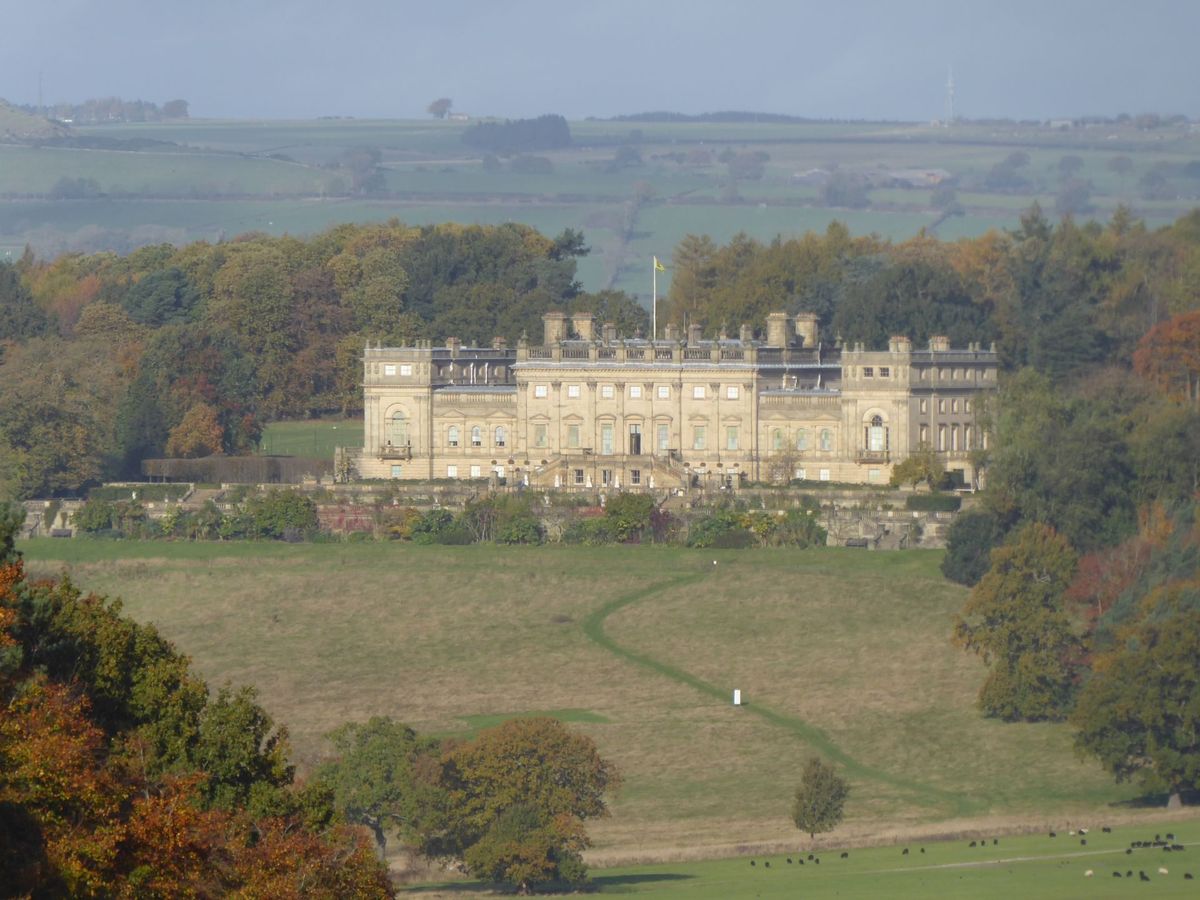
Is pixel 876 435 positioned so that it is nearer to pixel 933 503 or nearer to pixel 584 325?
pixel 933 503

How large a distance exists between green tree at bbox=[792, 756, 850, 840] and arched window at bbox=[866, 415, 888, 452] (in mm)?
35495

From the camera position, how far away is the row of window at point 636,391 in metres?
103

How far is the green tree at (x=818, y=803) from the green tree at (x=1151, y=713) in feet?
24.3

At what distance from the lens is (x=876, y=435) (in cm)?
10056

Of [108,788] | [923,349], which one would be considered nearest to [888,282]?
[923,349]

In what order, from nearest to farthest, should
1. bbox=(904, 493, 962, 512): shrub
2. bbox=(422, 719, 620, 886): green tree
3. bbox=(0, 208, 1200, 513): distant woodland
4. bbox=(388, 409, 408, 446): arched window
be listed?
1. bbox=(422, 719, 620, 886): green tree
2. bbox=(904, 493, 962, 512): shrub
3. bbox=(0, 208, 1200, 513): distant woodland
4. bbox=(388, 409, 408, 446): arched window

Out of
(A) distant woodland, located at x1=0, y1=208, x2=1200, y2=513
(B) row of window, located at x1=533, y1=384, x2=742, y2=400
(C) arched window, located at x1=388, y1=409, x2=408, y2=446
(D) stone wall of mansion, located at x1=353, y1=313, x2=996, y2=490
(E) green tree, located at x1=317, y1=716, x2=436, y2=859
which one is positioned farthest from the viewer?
(C) arched window, located at x1=388, y1=409, x2=408, y2=446

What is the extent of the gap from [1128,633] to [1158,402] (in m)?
24.6

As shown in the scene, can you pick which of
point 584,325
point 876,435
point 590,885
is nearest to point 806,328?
point 584,325

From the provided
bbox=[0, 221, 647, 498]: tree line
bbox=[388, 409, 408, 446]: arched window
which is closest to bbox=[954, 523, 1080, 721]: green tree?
bbox=[388, 409, 408, 446]: arched window

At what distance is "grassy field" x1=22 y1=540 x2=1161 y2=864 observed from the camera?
6956 cm

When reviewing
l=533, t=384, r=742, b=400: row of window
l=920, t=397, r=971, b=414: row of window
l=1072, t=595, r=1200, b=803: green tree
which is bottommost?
l=1072, t=595, r=1200, b=803: green tree

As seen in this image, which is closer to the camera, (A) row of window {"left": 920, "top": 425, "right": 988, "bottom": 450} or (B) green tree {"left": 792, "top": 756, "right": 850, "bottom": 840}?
(B) green tree {"left": 792, "top": 756, "right": 850, "bottom": 840}

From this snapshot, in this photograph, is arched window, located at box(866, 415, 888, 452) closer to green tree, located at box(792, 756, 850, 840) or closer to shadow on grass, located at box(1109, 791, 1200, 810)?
shadow on grass, located at box(1109, 791, 1200, 810)
